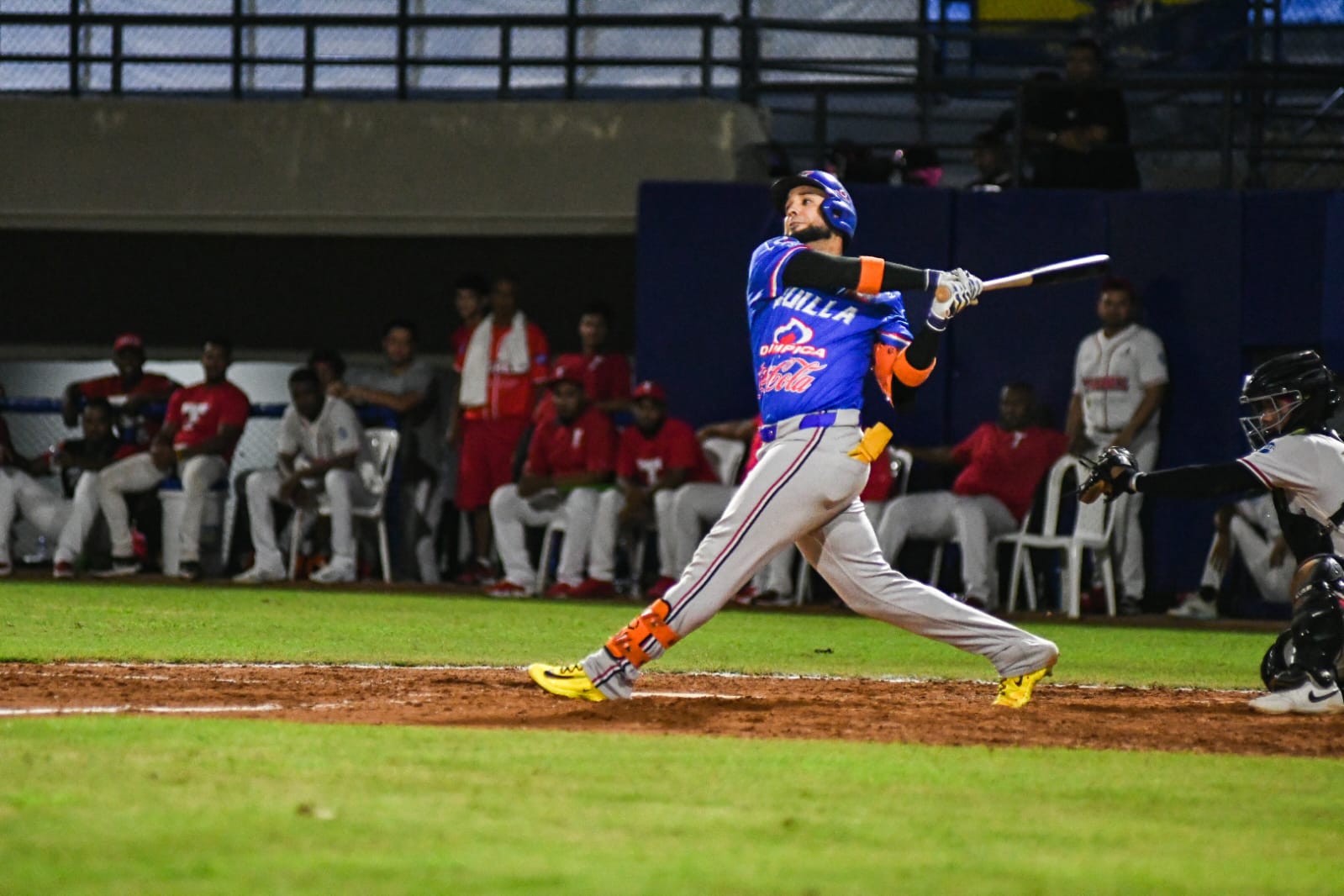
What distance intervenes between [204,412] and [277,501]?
99 cm

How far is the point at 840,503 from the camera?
6.94 metres

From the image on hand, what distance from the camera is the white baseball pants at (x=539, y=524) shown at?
571 inches

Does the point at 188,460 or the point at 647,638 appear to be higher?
the point at 188,460

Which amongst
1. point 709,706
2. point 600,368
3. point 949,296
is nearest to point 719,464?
point 600,368

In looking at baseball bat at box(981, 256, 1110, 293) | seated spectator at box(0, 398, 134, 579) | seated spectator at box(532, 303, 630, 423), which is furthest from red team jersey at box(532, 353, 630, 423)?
baseball bat at box(981, 256, 1110, 293)

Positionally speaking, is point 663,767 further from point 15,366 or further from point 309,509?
point 15,366

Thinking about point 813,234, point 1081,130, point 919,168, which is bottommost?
point 813,234

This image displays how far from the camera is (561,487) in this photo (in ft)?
48.5

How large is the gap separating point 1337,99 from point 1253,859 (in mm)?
13204

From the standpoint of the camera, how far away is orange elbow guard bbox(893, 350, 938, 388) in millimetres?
6992

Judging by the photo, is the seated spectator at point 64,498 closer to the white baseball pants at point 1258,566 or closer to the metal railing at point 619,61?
the metal railing at point 619,61

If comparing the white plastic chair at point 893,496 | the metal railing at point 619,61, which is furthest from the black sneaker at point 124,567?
the white plastic chair at point 893,496

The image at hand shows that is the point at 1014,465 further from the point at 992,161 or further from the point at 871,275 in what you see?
the point at 871,275

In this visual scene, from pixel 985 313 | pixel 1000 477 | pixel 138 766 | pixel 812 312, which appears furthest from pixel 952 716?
pixel 985 313
